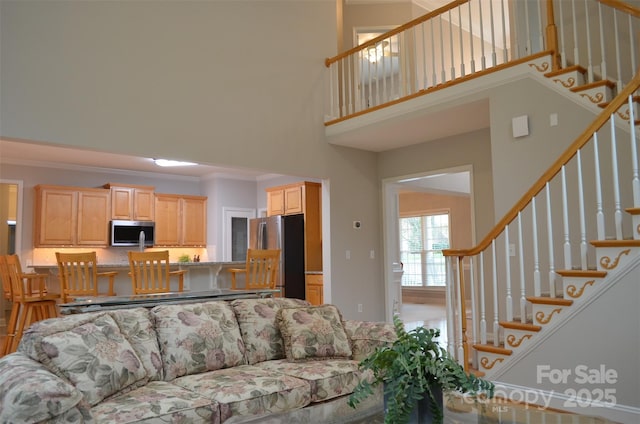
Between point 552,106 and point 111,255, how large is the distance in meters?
7.45

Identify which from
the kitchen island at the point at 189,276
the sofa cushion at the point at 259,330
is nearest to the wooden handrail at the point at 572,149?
the sofa cushion at the point at 259,330

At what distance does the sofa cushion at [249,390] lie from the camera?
8.32ft

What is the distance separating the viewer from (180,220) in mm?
9477

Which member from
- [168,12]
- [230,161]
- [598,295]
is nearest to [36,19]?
[168,12]

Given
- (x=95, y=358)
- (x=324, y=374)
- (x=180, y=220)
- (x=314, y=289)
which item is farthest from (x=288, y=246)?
(x=95, y=358)

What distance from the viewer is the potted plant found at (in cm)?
183

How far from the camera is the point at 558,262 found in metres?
4.36

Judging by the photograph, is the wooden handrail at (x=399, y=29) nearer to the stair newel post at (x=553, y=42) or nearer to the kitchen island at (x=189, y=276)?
the stair newel post at (x=553, y=42)

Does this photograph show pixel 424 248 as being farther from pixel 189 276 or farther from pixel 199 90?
pixel 199 90

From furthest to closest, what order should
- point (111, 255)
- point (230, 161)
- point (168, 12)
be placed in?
1. point (111, 255)
2. point (230, 161)
3. point (168, 12)

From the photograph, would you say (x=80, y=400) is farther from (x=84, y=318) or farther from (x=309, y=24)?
(x=309, y=24)

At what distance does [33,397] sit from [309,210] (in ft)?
18.4

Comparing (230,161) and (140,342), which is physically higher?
(230,161)

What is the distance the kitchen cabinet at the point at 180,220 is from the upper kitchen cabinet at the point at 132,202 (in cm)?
17
